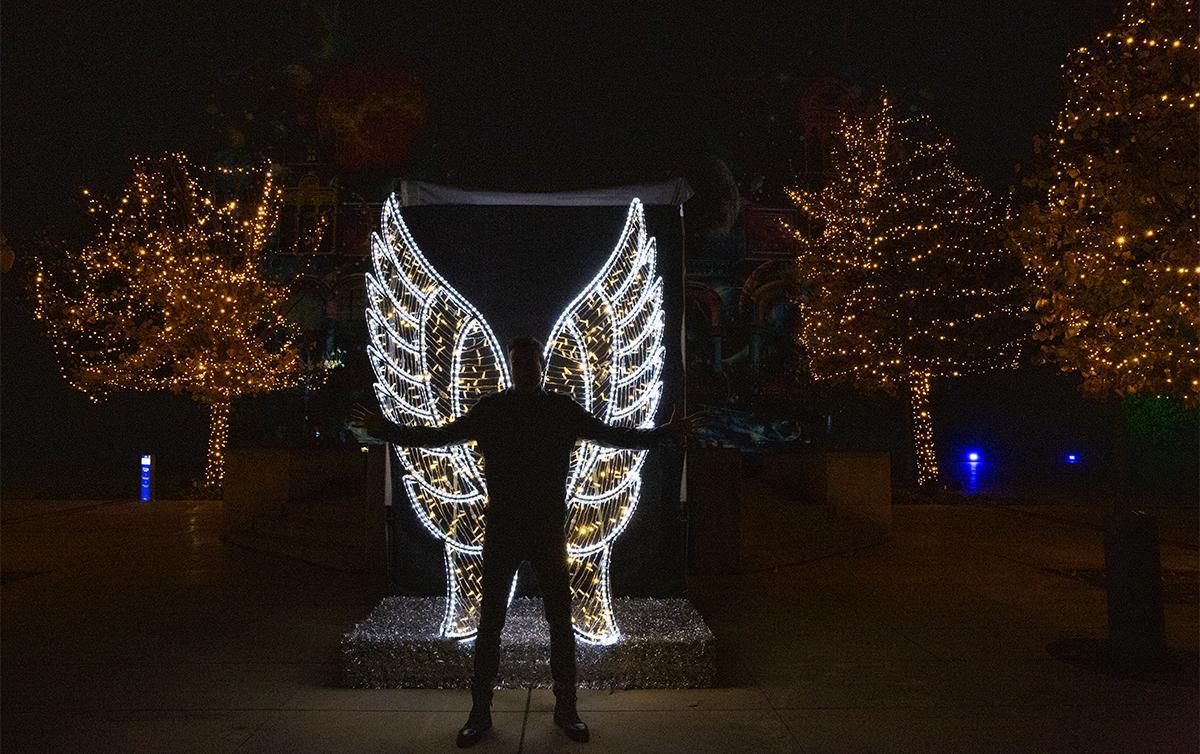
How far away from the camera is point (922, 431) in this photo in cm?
1922

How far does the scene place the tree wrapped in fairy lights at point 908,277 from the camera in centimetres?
1836

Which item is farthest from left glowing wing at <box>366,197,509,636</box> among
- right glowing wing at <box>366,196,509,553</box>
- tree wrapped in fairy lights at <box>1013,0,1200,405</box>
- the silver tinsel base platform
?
tree wrapped in fairy lights at <box>1013,0,1200,405</box>

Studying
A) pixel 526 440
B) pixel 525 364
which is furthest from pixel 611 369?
pixel 526 440

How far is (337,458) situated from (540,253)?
8.00 meters

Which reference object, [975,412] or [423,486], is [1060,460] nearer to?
[975,412]

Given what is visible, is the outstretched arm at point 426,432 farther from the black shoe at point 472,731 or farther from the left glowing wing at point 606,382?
the black shoe at point 472,731

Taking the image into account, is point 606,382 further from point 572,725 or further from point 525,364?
point 572,725

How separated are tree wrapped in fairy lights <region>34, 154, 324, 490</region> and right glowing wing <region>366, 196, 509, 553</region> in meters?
13.3

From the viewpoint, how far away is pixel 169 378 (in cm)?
1752

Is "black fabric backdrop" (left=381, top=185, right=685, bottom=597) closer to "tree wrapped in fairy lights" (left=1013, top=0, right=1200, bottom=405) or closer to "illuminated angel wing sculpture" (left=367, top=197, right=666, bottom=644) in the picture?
"illuminated angel wing sculpture" (left=367, top=197, right=666, bottom=644)

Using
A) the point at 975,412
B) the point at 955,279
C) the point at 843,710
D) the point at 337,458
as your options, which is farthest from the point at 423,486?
the point at 975,412

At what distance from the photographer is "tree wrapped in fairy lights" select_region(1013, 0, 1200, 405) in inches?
254

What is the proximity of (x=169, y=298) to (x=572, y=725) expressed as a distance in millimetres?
15493

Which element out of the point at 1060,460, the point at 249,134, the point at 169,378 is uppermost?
the point at 249,134
